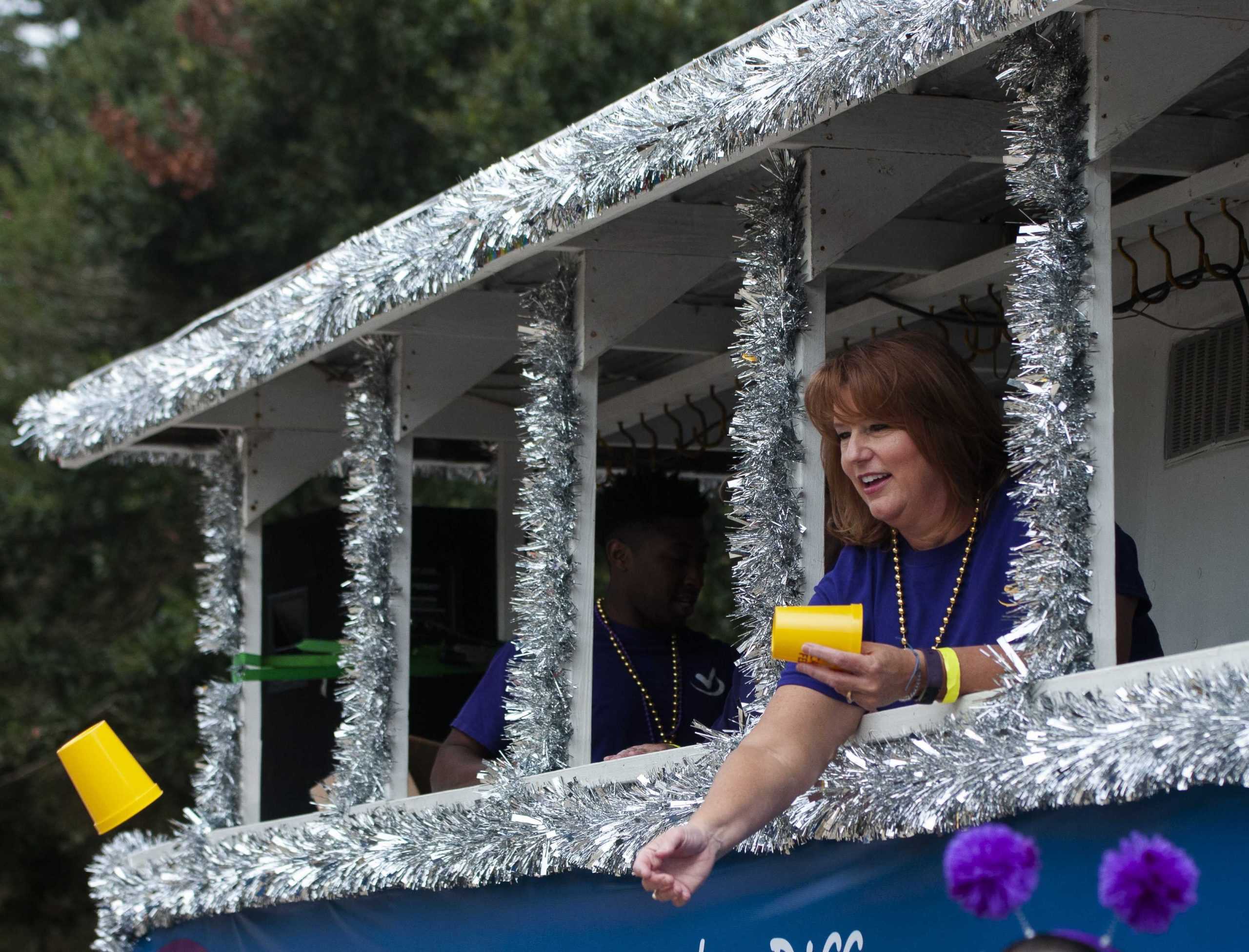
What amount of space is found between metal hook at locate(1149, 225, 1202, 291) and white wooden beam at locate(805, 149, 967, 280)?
0.55 m

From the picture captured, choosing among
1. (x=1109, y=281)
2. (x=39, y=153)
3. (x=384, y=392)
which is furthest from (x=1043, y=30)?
(x=39, y=153)

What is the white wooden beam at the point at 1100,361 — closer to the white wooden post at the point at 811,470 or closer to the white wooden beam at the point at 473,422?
the white wooden post at the point at 811,470

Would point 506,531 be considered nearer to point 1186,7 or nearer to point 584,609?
point 584,609

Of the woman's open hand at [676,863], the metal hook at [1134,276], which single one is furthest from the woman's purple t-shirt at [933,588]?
the metal hook at [1134,276]

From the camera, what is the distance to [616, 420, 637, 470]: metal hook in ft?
19.3

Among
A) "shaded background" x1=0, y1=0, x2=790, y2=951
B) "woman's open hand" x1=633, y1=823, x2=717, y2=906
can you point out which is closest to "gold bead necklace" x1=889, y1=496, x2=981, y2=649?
"woman's open hand" x1=633, y1=823, x2=717, y2=906

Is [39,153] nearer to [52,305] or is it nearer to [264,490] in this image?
[52,305]

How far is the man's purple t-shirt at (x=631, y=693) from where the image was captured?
446 cm

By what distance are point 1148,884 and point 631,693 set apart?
106 inches

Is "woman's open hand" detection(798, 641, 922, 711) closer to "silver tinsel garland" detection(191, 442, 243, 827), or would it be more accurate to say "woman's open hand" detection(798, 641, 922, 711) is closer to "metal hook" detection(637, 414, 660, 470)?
"silver tinsel garland" detection(191, 442, 243, 827)

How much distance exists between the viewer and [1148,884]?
6.22 ft

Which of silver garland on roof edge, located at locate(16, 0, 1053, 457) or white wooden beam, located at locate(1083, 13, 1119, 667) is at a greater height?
silver garland on roof edge, located at locate(16, 0, 1053, 457)

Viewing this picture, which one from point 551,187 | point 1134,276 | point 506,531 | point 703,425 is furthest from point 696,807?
point 506,531

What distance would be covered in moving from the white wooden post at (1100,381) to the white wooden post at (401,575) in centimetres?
226
